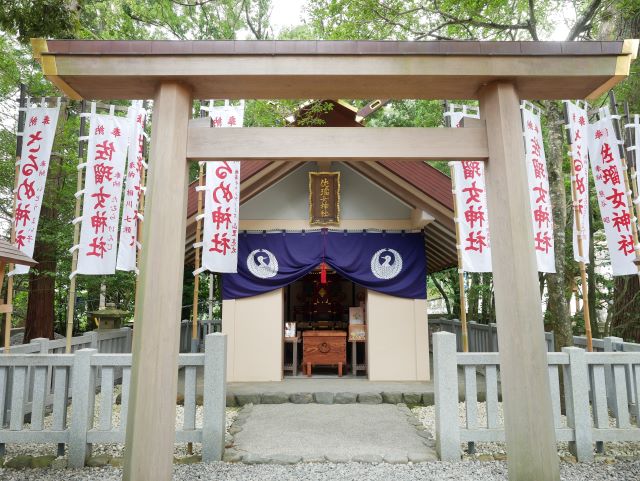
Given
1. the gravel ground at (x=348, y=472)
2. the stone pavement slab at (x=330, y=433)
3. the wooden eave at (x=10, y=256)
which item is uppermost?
the wooden eave at (x=10, y=256)

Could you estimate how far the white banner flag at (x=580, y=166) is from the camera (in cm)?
621

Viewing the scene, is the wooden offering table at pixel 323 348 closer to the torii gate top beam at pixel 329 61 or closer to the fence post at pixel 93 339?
the fence post at pixel 93 339

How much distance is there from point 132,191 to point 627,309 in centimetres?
981

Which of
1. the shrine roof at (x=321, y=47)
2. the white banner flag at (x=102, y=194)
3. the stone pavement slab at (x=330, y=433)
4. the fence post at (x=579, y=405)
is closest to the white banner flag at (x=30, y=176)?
the white banner flag at (x=102, y=194)

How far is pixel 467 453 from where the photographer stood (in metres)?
4.81

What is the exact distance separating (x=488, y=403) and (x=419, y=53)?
3.78m

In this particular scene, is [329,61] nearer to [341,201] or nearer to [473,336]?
[341,201]

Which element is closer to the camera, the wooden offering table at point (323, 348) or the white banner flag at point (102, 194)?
the white banner flag at point (102, 194)

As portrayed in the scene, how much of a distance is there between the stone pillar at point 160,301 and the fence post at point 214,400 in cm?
119

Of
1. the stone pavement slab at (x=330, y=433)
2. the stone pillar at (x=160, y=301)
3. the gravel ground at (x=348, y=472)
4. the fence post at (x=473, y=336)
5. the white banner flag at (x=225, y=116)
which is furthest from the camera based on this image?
the fence post at (x=473, y=336)

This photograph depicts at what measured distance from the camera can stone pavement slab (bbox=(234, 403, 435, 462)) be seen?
15.5 ft

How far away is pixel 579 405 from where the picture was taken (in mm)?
4688

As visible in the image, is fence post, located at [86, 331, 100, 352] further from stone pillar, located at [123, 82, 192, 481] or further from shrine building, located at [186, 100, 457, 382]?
stone pillar, located at [123, 82, 192, 481]

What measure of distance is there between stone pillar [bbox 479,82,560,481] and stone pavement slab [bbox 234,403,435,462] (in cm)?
159
